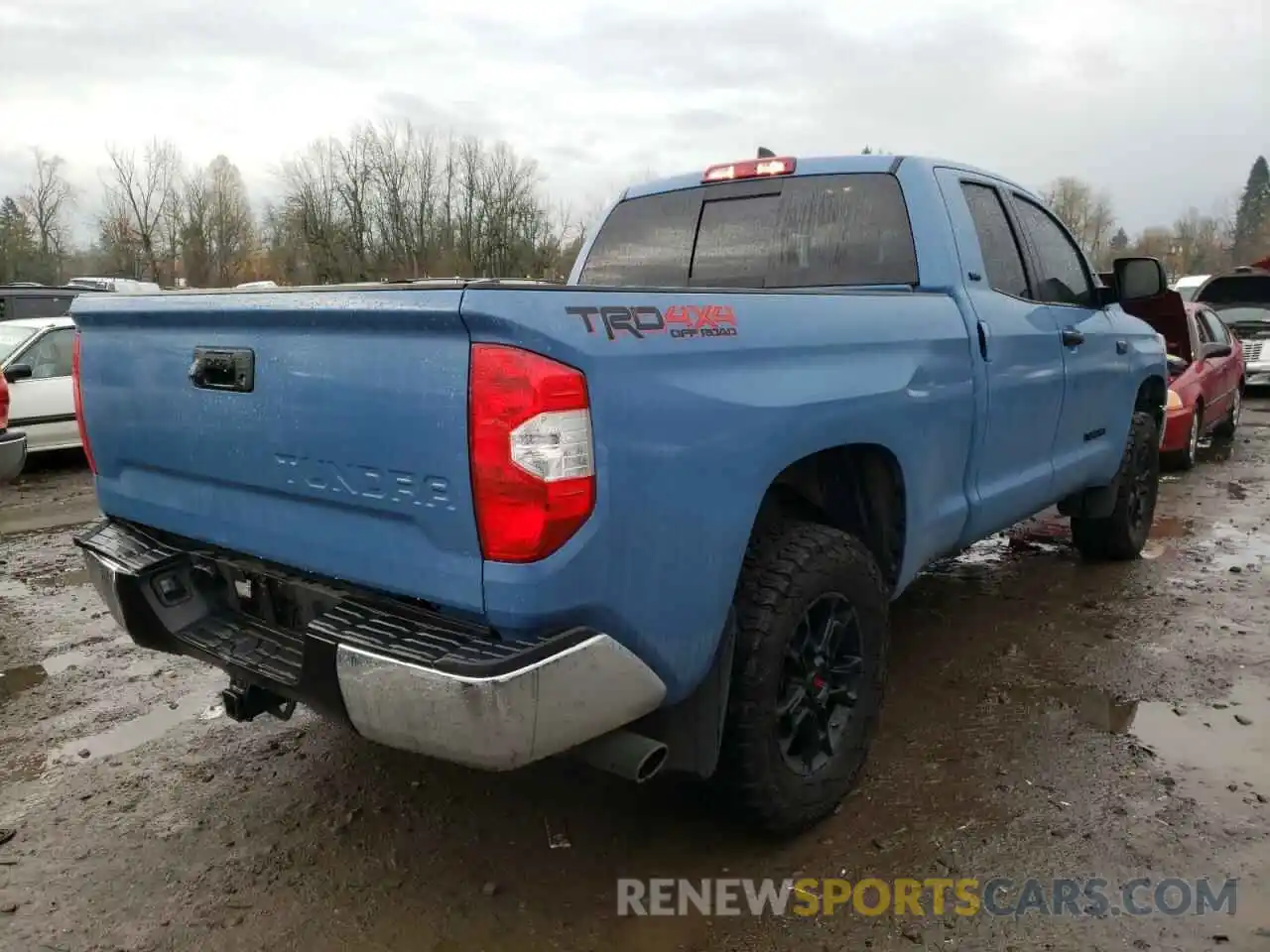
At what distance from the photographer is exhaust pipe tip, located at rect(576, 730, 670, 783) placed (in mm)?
2299

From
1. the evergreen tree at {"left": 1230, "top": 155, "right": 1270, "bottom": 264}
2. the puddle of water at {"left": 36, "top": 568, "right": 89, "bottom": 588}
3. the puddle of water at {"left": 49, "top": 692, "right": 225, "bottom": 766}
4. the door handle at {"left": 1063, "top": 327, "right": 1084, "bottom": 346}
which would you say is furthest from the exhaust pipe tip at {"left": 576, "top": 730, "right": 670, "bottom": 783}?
the evergreen tree at {"left": 1230, "top": 155, "right": 1270, "bottom": 264}

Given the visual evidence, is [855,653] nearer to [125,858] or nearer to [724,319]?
[724,319]

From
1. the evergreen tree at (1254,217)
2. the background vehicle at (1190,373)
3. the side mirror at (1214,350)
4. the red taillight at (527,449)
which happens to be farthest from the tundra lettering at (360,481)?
the evergreen tree at (1254,217)

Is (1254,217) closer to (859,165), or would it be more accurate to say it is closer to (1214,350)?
(1214,350)

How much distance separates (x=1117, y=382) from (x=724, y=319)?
130 inches

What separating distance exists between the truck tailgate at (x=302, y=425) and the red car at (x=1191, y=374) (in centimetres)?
750

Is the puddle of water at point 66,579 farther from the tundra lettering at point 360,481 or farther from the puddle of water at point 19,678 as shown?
the tundra lettering at point 360,481

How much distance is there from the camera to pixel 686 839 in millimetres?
2891

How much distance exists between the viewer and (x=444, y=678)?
2.03 metres

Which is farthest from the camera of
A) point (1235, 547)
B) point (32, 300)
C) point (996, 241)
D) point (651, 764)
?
point (32, 300)

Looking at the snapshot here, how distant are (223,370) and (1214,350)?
9784 millimetres

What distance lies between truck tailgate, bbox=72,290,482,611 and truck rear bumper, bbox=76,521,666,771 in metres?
0.09

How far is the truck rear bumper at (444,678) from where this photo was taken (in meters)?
2.03

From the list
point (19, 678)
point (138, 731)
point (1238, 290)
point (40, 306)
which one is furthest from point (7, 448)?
point (1238, 290)
